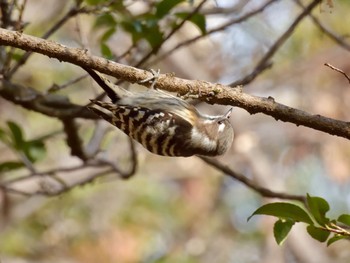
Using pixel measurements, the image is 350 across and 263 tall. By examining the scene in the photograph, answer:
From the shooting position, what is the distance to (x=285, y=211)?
2.65 metres

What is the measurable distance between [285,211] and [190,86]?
514 millimetres

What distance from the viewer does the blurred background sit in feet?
21.4

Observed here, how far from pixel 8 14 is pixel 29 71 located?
13.4 ft

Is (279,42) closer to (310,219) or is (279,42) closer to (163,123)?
(163,123)

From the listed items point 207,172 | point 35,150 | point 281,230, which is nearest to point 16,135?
point 35,150

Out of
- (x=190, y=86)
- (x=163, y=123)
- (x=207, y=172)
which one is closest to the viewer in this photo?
(x=190, y=86)

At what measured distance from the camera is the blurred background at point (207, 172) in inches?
257

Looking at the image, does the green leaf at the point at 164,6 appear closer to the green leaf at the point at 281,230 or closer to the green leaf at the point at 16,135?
the green leaf at the point at 16,135

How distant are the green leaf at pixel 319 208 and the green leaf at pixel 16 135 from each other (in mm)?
1580

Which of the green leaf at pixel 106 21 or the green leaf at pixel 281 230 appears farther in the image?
the green leaf at pixel 106 21

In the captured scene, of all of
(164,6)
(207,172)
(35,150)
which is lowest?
(35,150)

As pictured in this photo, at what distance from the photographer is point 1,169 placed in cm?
383

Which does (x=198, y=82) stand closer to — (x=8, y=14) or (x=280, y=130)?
(x=8, y=14)

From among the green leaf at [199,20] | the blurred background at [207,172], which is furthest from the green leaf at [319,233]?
the blurred background at [207,172]
